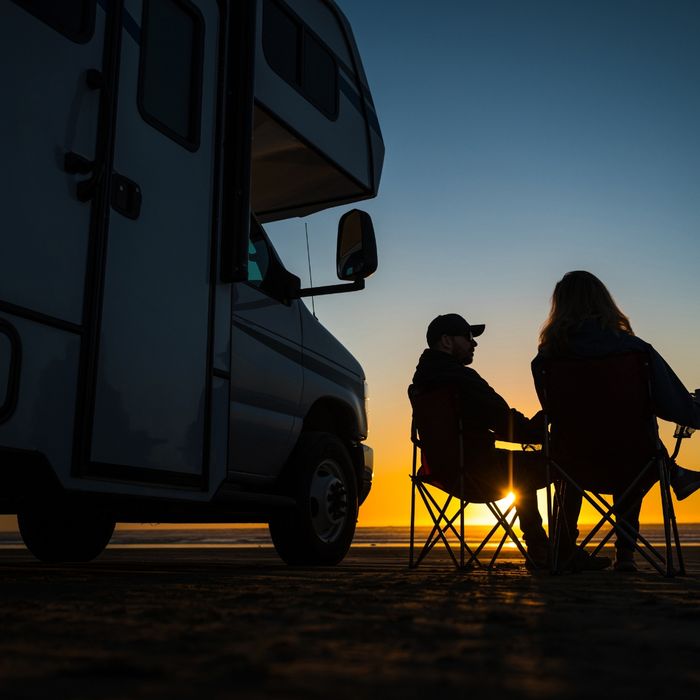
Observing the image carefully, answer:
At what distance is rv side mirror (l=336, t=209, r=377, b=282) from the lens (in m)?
4.77

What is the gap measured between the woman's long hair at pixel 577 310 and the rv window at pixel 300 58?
173cm

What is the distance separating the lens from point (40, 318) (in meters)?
2.97

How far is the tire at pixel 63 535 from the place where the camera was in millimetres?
5961

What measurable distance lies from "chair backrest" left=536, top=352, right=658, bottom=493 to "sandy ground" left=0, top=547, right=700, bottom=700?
164 cm

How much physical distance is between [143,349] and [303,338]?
70.8 inches

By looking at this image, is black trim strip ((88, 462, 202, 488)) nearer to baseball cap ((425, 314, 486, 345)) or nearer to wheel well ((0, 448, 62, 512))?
wheel well ((0, 448, 62, 512))

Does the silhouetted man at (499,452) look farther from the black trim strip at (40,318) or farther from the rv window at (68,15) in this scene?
the rv window at (68,15)

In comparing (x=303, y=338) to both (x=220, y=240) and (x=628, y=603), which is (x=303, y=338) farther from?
(x=628, y=603)

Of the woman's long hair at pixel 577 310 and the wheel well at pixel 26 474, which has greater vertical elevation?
the woman's long hair at pixel 577 310

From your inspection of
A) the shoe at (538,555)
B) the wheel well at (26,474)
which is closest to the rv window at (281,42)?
the wheel well at (26,474)

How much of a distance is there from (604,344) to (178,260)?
2.33 metres

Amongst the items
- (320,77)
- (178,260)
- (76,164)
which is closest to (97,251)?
(76,164)

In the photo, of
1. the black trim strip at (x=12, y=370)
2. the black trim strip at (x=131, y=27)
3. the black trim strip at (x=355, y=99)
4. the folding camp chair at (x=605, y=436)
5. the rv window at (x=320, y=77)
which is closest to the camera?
the black trim strip at (x=12, y=370)

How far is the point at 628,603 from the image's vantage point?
2.49 metres
